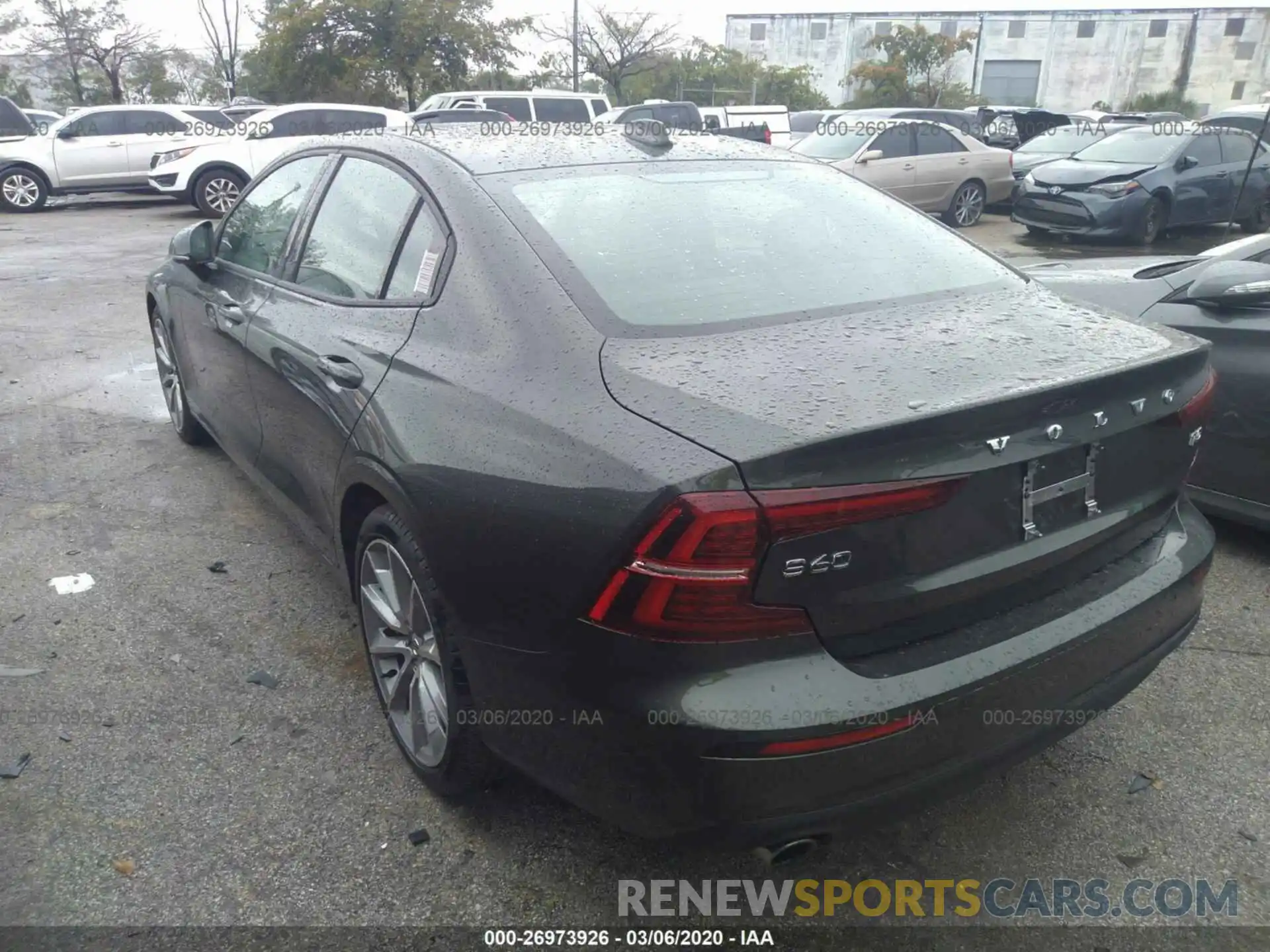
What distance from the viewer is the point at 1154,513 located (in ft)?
8.02

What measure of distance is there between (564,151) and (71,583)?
2.54 m

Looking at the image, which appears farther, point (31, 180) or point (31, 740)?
point (31, 180)

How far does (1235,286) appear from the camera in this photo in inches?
144

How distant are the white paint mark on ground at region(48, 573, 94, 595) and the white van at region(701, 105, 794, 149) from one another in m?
17.3

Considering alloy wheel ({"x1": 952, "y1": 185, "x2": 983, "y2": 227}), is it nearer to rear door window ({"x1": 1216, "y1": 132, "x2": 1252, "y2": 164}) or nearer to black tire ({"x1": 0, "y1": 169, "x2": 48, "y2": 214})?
rear door window ({"x1": 1216, "y1": 132, "x2": 1252, "y2": 164})

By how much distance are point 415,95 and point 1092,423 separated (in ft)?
112

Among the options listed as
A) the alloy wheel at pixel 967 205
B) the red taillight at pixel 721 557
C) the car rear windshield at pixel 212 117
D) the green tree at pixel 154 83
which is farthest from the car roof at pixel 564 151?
the green tree at pixel 154 83

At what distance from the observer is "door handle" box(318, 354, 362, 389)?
2.65m

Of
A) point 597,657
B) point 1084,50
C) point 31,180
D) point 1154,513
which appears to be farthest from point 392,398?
point 1084,50

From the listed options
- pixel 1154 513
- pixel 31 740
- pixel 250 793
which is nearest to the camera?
pixel 1154 513

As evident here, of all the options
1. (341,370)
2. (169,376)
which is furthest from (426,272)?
(169,376)

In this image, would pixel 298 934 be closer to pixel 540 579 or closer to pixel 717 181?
pixel 540 579

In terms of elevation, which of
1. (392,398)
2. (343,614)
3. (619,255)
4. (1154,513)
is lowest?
(343,614)

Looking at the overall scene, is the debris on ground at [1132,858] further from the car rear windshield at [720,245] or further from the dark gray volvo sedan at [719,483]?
the car rear windshield at [720,245]
